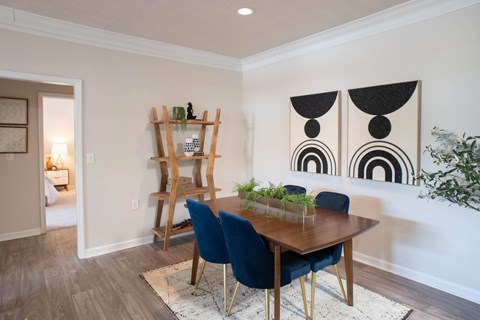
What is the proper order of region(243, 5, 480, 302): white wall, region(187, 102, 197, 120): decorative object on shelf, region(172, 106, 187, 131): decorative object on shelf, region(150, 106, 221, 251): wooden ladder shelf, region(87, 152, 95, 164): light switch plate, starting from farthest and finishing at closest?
region(187, 102, 197, 120): decorative object on shelf → region(172, 106, 187, 131): decorative object on shelf → region(150, 106, 221, 251): wooden ladder shelf → region(87, 152, 95, 164): light switch plate → region(243, 5, 480, 302): white wall

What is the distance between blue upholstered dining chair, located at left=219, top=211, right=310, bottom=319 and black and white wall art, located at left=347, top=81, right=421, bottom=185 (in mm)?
1484

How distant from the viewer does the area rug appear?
222cm

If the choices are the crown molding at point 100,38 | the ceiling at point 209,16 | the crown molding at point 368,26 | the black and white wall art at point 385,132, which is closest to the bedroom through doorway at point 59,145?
the crown molding at point 100,38

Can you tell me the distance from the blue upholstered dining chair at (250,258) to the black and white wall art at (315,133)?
1677mm

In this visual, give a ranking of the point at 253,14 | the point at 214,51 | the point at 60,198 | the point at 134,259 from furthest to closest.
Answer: the point at 60,198
the point at 214,51
the point at 134,259
the point at 253,14

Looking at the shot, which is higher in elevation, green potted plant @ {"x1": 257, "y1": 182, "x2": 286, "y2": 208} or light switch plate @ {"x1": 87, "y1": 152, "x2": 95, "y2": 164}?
light switch plate @ {"x1": 87, "y1": 152, "x2": 95, "y2": 164}

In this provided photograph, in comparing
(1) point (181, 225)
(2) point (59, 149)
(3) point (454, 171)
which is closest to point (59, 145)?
(2) point (59, 149)

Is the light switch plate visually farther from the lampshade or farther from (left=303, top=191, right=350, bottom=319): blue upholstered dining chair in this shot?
the lampshade

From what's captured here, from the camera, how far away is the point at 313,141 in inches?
140

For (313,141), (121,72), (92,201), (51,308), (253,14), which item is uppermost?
(253,14)

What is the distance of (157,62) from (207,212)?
240 centimetres

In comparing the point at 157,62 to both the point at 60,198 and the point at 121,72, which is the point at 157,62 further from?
the point at 60,198

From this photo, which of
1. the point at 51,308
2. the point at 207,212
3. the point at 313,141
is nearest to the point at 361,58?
the point at 313,141

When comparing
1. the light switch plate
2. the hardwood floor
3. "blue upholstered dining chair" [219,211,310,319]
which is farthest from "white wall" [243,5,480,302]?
the light switch plate
